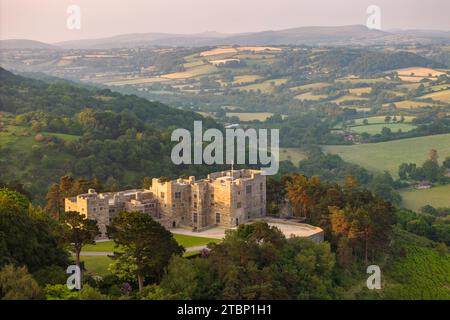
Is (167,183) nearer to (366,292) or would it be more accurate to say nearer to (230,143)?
(366,292)

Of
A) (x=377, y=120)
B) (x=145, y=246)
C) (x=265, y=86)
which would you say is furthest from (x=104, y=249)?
(x=265, y=86)

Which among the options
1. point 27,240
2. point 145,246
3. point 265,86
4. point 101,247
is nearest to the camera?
point 27,240

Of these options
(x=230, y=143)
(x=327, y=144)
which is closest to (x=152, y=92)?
(x=327, y=144)

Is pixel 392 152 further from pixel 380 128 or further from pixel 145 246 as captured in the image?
pixel 145 246

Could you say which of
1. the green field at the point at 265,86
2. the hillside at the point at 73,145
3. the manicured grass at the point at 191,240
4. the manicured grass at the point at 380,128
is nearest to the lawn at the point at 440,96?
the manicured grass at the point at 380,128

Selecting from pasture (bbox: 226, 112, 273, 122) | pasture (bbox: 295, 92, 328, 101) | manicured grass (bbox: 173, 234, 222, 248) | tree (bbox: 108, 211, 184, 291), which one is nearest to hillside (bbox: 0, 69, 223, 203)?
manicured grass (bbox: 173, 234, 222, 248)

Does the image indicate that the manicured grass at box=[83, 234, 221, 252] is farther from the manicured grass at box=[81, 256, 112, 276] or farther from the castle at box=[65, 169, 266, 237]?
the castle at box=[65, 169, 266, 237]
